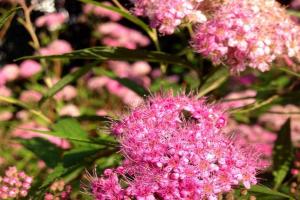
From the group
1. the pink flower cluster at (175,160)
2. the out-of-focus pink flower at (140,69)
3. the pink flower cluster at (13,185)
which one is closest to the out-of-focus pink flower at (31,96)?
the out-of-focus pink flower at (140,69)

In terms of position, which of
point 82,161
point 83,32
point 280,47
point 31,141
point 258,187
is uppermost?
point 280,47

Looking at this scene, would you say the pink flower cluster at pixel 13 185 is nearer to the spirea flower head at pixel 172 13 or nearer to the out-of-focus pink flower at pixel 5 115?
the spirea flower head at pixel 172 13

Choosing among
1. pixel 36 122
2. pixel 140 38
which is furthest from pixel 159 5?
pixel 140 38

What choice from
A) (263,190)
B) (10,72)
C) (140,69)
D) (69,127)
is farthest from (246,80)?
(263,190)

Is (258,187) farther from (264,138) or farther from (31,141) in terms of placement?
(264,138)

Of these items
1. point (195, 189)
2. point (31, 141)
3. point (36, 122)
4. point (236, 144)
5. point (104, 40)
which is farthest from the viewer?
point (104, 40)

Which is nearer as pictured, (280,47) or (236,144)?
(236,144)

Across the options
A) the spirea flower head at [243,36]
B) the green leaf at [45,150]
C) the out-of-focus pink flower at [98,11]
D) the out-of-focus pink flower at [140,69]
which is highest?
the spirea flower head at [243,36]
